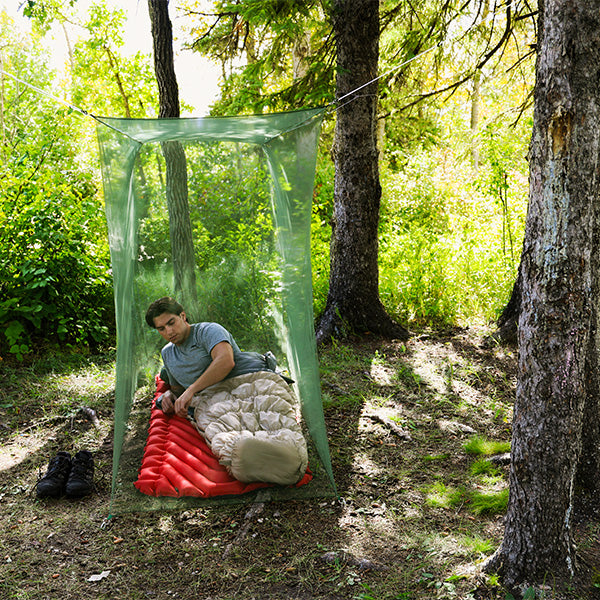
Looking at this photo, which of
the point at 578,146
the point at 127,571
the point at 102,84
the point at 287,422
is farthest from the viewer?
the point at 102,84

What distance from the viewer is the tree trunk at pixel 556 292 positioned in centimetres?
197

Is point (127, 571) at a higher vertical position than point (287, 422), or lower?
lower

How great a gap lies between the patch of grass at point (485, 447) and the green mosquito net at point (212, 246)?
0.97 metres

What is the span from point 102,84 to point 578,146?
37.6 feet

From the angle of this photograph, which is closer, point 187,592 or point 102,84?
point 187,592

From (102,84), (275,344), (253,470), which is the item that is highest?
(102,84)

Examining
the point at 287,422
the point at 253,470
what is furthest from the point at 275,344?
the point at 253,470

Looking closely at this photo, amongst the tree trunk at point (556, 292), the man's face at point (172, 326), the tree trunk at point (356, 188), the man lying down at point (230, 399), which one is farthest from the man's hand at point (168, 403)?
the tree trunk at point (556, 292)

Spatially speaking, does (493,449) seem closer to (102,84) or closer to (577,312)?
(577,312)

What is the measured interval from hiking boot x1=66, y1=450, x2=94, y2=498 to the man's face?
83cm

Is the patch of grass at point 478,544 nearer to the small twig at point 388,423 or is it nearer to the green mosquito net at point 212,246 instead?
the green mosquito net at point 212,246

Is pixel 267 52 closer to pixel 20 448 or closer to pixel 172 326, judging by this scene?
pixel 172 326

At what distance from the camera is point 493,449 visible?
3.47 metres

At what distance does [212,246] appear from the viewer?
387cm
